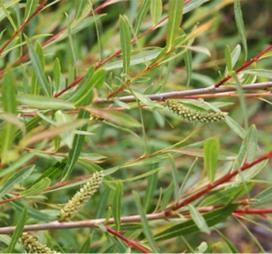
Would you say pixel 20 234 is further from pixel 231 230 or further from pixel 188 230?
pixel 231 230

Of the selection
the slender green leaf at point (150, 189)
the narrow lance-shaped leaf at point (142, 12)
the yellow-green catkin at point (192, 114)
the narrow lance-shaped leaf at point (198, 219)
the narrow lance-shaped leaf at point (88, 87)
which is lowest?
the slender green leaf at point (150, 189)

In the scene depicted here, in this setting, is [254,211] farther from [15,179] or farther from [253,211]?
[15,179]

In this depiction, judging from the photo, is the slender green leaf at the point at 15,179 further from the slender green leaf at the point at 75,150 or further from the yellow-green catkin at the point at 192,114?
the yellow-green catkin at the point at 192,114

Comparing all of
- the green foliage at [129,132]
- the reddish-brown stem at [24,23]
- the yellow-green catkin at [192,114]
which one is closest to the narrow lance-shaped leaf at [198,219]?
the green foliage at [129,132]

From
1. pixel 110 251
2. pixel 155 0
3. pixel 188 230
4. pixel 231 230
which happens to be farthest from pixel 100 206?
pixel 231 230

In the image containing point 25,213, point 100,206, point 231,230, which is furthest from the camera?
point 231,230

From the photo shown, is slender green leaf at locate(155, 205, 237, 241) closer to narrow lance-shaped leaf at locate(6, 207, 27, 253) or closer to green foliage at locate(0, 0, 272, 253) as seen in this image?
green foliage at locate(0, 0, 272, 253)
